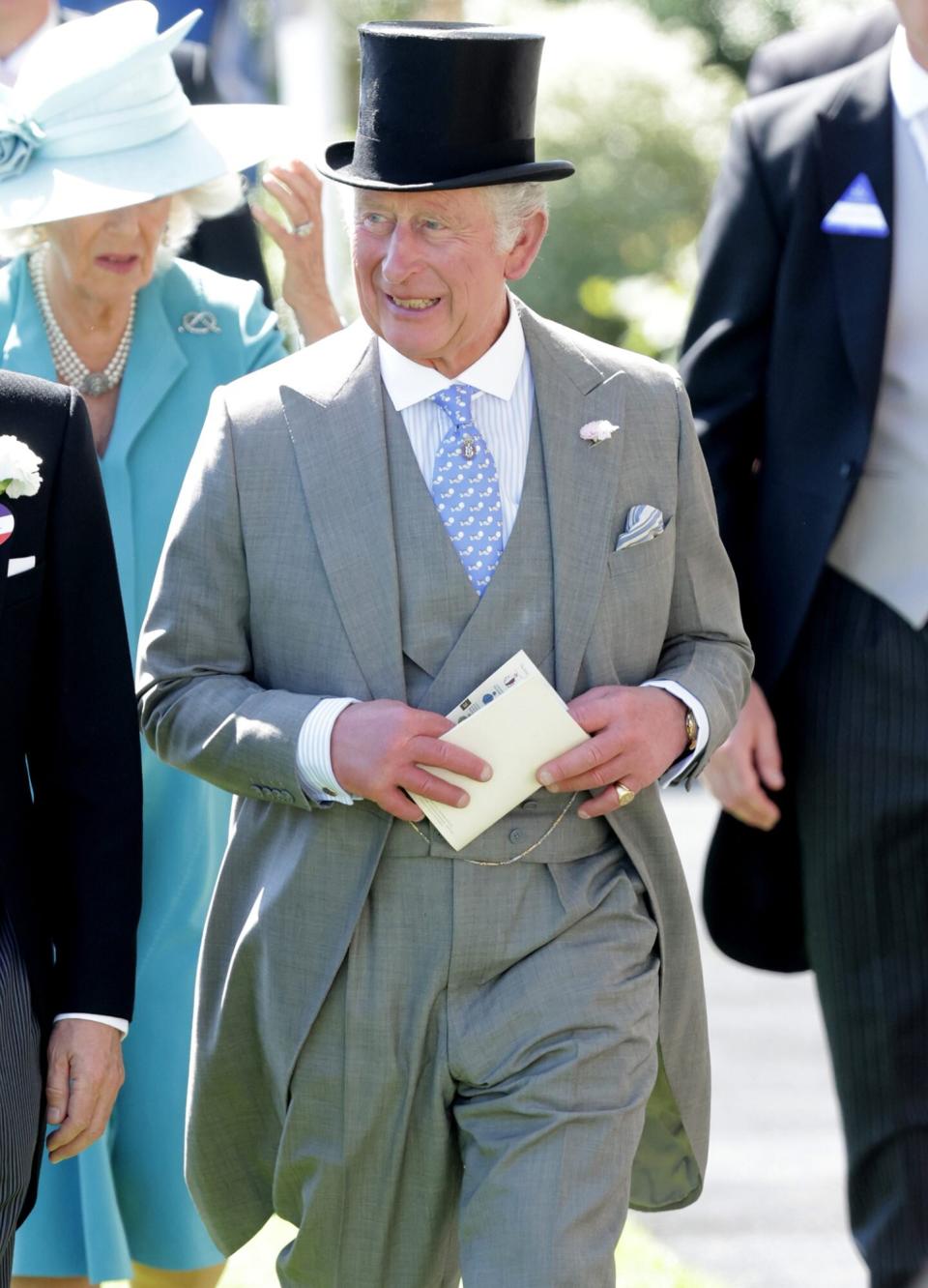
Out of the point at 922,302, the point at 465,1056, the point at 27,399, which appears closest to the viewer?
the point at 27,399

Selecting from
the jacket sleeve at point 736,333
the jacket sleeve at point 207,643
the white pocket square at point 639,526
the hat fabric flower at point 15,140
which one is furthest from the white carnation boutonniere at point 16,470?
the jacket sleeve at point 736,333

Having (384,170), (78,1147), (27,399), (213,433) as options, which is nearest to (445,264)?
(384,170)

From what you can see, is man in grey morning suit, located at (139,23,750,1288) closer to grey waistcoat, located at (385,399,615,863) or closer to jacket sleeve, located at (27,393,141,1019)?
grey waistcoat, located at (385,399,615,863)

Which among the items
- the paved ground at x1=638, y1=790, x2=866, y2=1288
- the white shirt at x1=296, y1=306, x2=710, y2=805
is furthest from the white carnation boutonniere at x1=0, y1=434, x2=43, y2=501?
the paved ground at x1=638, y1=790, x2=866, y2=1288

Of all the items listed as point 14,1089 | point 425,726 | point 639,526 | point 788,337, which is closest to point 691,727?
point 639,526

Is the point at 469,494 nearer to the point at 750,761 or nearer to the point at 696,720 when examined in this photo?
the point at 696,720

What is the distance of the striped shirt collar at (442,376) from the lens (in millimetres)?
3484

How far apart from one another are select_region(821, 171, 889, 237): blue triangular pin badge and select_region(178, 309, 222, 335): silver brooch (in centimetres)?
114

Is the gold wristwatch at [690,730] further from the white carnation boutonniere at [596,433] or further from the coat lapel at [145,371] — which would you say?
the coat lapel at [145,371]

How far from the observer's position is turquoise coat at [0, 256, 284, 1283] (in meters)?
4.31

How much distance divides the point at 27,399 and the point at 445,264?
25.3 inches

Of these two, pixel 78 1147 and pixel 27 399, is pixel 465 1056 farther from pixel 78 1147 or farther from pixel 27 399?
pixel 27 399

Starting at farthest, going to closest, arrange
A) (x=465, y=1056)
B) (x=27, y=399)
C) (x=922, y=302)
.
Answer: (x=922, y=302)
(x=465, y=1056)
(x=27, y=399)

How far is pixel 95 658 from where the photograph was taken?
314 centimetres
